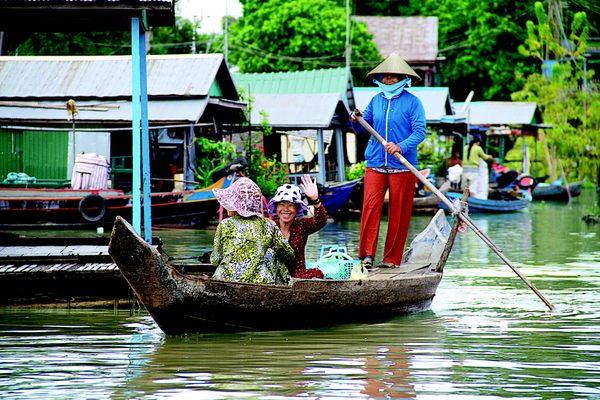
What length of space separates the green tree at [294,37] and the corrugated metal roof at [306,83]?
8915mm

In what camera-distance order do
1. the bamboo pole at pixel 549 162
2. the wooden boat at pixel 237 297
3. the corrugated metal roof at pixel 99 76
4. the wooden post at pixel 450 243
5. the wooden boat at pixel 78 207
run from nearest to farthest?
the wooden boat at pixel 237 297 → the wooden post at pixel 450 243 → the wooden boat at pixel 78 207 → the corrugated metal roof at pixel 99 76 → the bamboo pole at pixel 549 162

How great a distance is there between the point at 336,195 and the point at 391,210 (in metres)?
11.4

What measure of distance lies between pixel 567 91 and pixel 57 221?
2071 cm

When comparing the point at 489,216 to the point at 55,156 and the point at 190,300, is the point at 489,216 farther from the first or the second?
the point at 190,300

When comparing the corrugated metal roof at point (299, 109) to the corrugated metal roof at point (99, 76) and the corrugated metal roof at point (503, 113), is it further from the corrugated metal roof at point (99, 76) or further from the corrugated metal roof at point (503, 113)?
the corrugated metal roof at point (503, 113)

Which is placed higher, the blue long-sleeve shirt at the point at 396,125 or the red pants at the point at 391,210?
the blue long-sleeve shirt at the point at 396,125

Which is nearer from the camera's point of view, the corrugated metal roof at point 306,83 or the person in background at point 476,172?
the person in background at point 476,172

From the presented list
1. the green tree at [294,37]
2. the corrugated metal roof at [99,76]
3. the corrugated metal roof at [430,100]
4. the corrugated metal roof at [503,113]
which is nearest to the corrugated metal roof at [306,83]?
the corrugated metal roof at [430,100]

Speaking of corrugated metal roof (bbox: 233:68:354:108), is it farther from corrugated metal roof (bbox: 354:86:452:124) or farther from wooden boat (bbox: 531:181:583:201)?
wooden boat (bbox: 531:181:583:201)

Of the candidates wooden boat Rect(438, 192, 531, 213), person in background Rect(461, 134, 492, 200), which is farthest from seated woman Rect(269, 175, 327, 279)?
person in background Rect(461, 134, 492, 200)

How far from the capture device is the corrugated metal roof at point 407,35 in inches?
1727

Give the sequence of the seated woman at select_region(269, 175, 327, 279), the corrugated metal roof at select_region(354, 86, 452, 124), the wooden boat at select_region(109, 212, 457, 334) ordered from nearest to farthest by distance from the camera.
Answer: the wooden boat at select_region(109, 212, 457, 334)
the seated woman at select_region(269, 175, 327, 279)
the corrugated metal roof at select_region(354, 86, 452, 124)

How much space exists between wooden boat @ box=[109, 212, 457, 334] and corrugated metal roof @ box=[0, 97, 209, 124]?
37.4 ft

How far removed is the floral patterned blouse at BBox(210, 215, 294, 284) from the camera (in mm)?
8109
